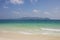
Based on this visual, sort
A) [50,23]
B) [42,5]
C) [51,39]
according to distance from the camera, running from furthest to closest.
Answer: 1. [50,23]
2. [42,5]
3. [51,39]

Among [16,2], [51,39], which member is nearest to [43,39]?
[51,39]

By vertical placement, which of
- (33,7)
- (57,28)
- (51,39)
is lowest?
(51,39)

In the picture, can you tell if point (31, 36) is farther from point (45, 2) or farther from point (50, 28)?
point (45, 2)

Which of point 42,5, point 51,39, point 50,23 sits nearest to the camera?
point 51,39

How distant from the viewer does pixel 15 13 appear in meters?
1.84

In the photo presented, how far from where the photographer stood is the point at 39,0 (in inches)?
71.5

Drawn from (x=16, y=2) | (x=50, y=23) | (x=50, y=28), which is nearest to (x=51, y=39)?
(x=50, y=28)

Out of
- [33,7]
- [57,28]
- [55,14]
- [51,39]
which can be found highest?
[33,7]

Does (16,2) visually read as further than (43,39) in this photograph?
Yes

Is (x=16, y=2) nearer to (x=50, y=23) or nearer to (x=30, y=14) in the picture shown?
(x=30, y=14)

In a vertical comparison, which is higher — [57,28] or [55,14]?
[55,14]

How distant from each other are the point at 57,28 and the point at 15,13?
55cm

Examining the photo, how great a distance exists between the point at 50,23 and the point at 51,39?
353mm

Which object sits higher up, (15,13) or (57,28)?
(15,13)
